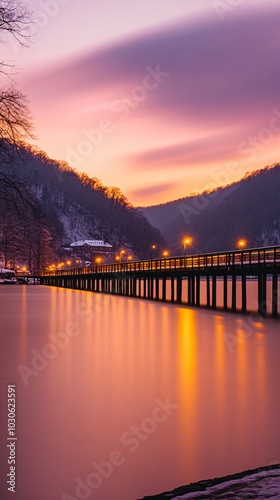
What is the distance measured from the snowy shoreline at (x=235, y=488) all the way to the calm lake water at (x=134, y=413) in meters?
0.48

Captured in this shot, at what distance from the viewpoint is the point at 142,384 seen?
14695 mm

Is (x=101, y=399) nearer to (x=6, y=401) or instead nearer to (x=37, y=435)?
(x=6, y=401)

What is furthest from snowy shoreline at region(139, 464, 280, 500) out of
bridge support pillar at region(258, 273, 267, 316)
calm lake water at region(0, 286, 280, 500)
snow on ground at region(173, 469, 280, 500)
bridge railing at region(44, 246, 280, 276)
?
bridge support pillar at region(258, 273, 267, 316)

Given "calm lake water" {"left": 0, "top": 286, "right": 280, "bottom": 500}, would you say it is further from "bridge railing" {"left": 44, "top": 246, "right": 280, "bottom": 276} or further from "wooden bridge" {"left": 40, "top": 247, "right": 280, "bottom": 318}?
"wooden bridge" {"left": 40, "top": 247, "right": 280, "bottom": 318}

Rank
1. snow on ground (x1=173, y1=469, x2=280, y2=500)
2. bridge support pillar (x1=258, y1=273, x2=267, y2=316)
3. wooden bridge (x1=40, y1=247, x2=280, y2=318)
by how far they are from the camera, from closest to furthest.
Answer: snow on ground (x1=173, y1=469, x2=280, y2=500) < wooden bridge (x1=40, y1=247, x2=280, y2=318) < bridge support pillar (x1=258, y1=273, x2=267, y2=316)

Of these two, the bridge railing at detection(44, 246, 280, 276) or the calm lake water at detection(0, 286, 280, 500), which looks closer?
the calm lake water at detection(0, 286, 280, 500)

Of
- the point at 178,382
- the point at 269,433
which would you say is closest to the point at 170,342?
the point at 178,382

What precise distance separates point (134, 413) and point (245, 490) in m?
5.02

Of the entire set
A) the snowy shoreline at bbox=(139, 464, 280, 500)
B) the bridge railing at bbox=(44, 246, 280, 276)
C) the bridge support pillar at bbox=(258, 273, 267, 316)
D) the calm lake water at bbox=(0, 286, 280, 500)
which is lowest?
the calm lake water at bbox=(0, 286, 280, 500)

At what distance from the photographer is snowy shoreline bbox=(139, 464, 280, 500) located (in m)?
6.54

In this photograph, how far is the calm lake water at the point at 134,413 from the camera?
8.05 meters

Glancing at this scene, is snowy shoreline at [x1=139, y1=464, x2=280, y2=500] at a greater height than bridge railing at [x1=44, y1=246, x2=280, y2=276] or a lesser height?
lesser

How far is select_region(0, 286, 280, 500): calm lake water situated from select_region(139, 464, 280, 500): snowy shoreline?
483 mm

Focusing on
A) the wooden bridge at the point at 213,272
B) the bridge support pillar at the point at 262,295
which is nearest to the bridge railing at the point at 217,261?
the wooden bridge at the point at 213,272
